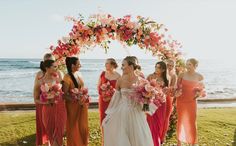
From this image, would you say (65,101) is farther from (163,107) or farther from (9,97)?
(9,97)

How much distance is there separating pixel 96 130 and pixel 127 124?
5438 millimetres

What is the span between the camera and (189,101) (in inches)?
445

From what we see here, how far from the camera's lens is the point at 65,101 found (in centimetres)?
947

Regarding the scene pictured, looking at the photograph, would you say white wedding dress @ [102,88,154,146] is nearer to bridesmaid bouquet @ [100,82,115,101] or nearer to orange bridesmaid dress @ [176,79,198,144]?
bridesmaid bouquet @ [100,82,115,101]


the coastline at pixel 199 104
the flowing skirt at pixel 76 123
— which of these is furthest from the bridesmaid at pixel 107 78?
the coastline at pixel 199 104

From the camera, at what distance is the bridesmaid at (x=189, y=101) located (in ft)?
36.9

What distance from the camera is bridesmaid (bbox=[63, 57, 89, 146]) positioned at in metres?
9.33

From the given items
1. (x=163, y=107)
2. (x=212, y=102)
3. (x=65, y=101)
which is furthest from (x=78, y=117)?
(x=212, y=102)

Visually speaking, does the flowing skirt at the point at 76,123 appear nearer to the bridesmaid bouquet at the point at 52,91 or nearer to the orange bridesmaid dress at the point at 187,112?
the bridesmaid bouquet at the point at 52,91

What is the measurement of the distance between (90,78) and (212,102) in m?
31.3

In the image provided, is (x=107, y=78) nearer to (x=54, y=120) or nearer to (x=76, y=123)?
(x=76, y=123)

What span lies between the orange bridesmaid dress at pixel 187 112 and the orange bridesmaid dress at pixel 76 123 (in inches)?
126

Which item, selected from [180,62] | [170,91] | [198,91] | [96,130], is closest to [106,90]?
[170,91]

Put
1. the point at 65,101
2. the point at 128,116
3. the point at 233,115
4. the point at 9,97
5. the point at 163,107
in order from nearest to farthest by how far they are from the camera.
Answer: the point at 128,116, the point at 65,101, the point at 163,107, the point at 233,115, the point at 9,97
